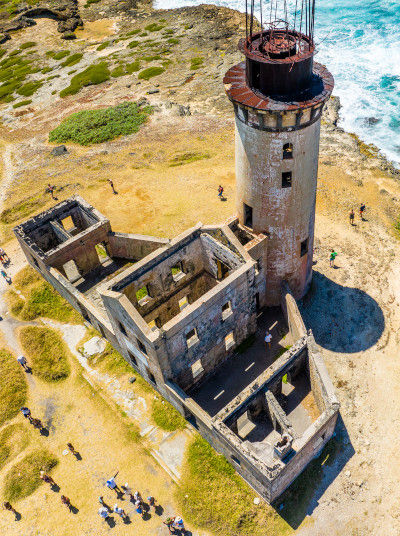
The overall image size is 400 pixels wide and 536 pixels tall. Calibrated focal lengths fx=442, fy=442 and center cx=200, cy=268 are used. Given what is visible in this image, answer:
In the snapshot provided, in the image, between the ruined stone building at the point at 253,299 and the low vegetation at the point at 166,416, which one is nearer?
the ruined stone building at the point at 253,299

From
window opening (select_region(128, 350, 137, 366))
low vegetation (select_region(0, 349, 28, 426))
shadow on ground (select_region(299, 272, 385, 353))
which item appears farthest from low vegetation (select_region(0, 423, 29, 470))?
shadow on ground (select_region(299, 272, 385, 353))

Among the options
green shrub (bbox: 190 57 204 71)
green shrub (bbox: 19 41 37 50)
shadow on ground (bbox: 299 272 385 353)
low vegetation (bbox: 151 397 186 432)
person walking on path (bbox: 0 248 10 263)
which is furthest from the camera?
green shrub (bbox: 19 41 37 50)

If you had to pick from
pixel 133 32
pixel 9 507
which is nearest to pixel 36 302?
pixel 9 507

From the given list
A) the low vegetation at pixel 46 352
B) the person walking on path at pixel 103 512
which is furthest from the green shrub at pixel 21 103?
the person walking on path at pixel 103 512

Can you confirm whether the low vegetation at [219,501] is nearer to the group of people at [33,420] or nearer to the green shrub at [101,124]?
the group of people at [33,420]

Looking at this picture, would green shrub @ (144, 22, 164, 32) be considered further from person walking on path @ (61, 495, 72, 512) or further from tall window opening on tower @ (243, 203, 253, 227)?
person walking on path @ (61, 495, 72, 512)
